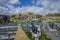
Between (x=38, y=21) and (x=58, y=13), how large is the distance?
0.99 feet

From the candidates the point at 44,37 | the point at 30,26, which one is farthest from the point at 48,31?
the point at 30,26

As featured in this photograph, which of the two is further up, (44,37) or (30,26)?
(30,26)

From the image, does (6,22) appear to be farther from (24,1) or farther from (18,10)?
(24,1)

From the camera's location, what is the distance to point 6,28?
6.24 feet

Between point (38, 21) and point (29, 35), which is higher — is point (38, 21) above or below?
above

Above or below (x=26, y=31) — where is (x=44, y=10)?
above

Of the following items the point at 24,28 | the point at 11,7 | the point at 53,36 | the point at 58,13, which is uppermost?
the point at 11,7

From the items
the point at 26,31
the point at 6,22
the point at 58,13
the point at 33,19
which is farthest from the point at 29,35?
the point at 58,13

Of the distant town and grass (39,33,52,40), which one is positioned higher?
the distant town

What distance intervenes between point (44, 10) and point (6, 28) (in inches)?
22.6

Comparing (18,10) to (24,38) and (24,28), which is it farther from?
(24,38)

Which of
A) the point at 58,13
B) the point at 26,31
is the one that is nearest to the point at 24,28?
the point at 26,31

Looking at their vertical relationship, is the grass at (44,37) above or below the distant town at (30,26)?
below

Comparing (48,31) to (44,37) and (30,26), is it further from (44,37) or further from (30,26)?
(30,26)
